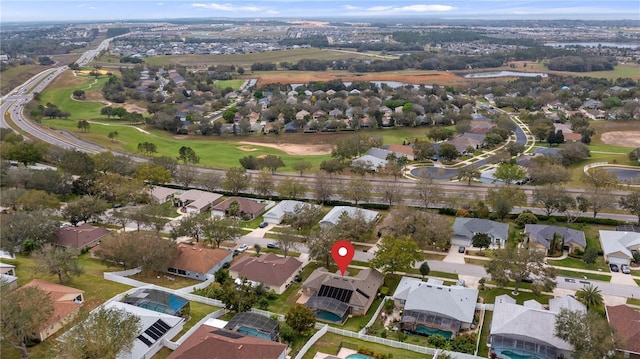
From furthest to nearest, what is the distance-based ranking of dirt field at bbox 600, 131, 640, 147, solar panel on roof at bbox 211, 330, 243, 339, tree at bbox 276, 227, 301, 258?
dirt field at bbox 600, 131, 640, 147 → tree at bbox 276, 227, 301, 258 → solar panel on roof at bbox 211, 330, 243, 339

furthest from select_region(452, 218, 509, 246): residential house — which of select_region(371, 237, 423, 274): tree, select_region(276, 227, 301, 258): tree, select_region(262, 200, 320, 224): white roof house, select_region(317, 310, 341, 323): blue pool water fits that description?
select_region(317, 310, 341, 323): blue pool water

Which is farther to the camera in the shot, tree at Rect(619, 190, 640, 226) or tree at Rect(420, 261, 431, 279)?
tree at Rect(619, 190, 640, 226)

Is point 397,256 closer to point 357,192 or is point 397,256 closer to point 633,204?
point 357,192

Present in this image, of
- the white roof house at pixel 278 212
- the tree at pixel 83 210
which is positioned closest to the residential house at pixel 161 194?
the tree at pixel 83 210

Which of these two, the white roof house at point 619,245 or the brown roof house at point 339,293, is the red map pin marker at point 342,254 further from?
the white roof house at point 619,245

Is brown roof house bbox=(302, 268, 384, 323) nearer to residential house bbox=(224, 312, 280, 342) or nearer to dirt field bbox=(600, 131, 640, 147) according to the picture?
residential house bbox=(224, 312, 280, 342)

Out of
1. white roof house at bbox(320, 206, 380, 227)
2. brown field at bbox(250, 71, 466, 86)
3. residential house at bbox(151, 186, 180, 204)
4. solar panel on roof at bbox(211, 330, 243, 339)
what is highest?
brown field at bbox(250, 71, 466, 86)
